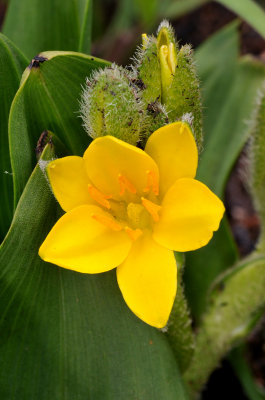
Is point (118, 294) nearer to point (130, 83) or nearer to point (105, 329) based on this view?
point (105, 329)

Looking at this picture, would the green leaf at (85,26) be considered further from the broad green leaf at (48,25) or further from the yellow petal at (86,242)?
the yellow petal at (86,242)

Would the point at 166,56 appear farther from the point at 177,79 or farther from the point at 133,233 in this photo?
the point at 133,233

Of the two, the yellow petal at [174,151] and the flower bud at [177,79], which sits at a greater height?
the flower bud at [177,79]

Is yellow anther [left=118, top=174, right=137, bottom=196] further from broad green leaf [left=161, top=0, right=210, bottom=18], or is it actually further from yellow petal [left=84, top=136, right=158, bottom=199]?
broad green leaf [left=161, top=0, right=210, bottom=18]

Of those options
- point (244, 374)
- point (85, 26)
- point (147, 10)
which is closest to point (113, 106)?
point (85, 26)

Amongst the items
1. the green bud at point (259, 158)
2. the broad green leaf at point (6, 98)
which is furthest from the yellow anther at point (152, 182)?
the green bud at point (259, 158)

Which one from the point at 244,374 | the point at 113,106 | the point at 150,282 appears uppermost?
the point at 113,106

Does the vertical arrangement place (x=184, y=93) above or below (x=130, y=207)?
above

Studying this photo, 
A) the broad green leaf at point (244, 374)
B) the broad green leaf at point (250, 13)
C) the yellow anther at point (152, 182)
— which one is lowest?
the broad green leaf at point (244, 374)
